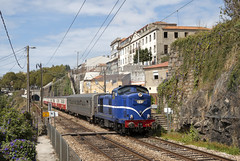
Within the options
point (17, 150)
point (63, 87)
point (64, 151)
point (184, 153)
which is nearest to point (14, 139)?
point (17, 150)

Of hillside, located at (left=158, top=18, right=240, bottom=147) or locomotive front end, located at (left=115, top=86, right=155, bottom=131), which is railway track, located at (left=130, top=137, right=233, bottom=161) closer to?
hillside, located at (left=158, top=18, right=240, bottom=147)

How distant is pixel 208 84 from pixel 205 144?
400 centimetres

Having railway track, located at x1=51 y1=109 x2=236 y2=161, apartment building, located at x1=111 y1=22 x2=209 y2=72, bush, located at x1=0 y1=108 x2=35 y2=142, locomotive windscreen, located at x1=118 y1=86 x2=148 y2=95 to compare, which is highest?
apartment building, located at x1=111 y1=22 x2=209 y2=72

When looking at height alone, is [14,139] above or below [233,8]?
below

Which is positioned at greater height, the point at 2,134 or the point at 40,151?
the point at 2,134

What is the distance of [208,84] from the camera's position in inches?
684

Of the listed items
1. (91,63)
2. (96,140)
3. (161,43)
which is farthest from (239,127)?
(91,63)

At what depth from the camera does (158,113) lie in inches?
930

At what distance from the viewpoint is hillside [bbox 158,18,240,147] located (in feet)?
46.6

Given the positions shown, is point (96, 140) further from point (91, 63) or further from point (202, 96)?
point (91, 63)

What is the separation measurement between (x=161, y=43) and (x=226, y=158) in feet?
160

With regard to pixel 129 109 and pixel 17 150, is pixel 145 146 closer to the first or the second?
pixel 129 109

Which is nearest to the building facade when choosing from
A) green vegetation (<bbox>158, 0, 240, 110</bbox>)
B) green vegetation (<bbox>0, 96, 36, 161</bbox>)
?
green vegetation (<bbox>158, 0, 240, 110</bbox>)

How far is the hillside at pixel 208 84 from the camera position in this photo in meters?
14.2
